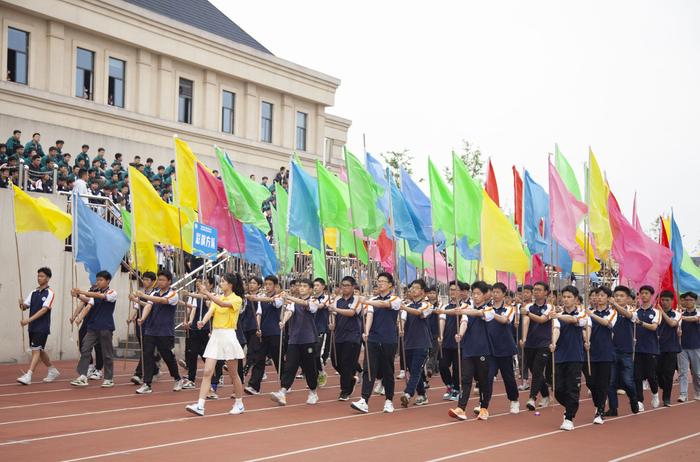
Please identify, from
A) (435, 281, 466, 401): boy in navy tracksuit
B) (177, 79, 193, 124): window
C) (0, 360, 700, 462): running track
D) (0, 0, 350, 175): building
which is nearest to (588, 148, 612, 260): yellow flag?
(435, 281, 466, 401): boy in navy tracksuit

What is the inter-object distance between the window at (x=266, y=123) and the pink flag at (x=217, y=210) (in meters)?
22.5

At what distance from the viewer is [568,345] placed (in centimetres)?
1307

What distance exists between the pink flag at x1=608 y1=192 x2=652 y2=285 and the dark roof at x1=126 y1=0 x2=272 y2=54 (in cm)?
2339

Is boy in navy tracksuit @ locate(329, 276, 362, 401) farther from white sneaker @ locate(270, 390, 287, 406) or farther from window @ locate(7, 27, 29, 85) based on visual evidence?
window @ locate(7, 27, 29, 85)

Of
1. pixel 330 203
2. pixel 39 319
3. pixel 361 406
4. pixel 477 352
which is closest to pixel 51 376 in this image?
pixel 39 319

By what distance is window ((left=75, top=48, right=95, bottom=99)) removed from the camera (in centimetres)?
3203

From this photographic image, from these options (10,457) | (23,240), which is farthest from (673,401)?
(23,240)

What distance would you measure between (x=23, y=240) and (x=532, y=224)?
10825 mm

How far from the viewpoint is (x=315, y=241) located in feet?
55.8

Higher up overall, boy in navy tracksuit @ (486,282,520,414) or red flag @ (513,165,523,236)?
red flag @ (513,165,523,236)

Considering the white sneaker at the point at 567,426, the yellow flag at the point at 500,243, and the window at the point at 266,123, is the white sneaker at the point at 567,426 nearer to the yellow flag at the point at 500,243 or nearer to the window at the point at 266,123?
the yellow flag at the point at 500,243

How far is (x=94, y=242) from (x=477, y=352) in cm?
731

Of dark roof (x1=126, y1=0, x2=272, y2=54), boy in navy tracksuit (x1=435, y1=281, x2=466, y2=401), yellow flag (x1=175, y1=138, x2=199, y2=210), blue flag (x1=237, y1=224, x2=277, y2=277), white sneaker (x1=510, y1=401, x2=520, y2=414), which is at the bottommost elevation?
white sneaker (x1=510, y1=401, x2=520, y2=414)

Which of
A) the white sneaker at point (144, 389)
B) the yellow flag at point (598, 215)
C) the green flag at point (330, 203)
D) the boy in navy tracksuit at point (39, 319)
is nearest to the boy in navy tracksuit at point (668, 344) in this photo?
the yellow flag at point (598, 215)
